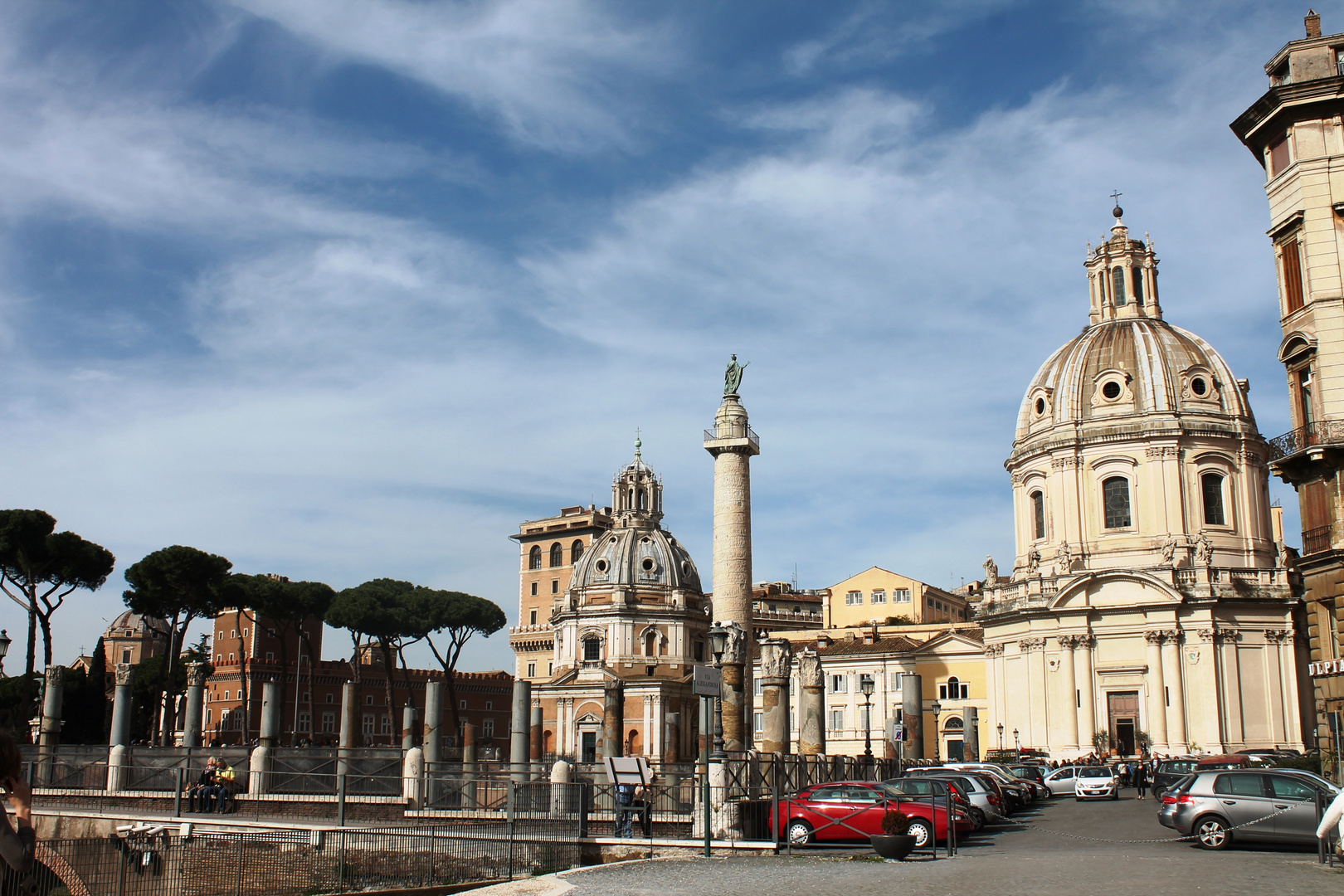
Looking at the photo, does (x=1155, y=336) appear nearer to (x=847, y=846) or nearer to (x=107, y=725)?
(x=847, y=846)

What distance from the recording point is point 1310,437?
85.5 feet

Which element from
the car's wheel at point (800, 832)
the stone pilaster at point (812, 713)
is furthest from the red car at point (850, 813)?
the stone pilaster at point (812, 713)

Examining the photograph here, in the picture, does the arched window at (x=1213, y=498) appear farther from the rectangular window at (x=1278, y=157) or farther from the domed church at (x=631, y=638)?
the domed church at (x=631, y=638)

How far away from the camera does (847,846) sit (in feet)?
66.6

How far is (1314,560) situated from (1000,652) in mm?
32911

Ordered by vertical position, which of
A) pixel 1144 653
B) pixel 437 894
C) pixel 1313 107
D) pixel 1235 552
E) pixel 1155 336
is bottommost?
pixel 437 894

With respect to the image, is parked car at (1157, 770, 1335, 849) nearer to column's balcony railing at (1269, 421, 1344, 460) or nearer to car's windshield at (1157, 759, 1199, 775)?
column's balcony railing at (1269, 421, 1344, 460)

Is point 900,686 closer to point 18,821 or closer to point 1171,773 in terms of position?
point 1171,773

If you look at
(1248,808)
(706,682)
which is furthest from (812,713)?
(1248,808)

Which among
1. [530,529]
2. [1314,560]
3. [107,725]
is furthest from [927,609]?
[1314,560]

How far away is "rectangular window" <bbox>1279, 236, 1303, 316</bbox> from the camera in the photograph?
27609 mm

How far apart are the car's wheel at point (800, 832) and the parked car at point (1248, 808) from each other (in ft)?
19.6

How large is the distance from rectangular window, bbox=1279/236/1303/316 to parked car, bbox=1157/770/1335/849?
1297 cm

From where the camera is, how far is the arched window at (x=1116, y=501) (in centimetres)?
5578
